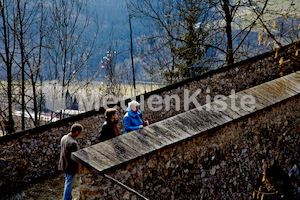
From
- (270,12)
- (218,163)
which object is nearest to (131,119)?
(218,163)

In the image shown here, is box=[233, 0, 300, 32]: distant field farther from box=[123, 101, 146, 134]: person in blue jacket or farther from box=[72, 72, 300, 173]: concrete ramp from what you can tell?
box=[123, 101, 146, 134]: person in blue jacket

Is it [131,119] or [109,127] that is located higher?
[131,119]

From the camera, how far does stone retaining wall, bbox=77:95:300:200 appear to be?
4184 mm

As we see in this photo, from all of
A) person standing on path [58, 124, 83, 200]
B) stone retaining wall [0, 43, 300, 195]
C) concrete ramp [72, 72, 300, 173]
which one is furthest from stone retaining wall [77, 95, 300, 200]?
person standing on path [58, 124, 83, 200]

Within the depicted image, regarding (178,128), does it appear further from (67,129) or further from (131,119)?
(67,129)

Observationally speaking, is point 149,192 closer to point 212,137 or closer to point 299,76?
point 212,137

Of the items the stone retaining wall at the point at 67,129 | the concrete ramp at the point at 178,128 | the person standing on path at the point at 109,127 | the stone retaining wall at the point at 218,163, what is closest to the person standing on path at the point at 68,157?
the person standing on path at the point at 109,127

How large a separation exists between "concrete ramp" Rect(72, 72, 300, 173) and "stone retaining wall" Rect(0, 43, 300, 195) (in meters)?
0.66

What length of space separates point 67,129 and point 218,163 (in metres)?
4.63

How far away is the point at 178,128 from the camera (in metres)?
4.74

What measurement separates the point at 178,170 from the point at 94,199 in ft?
4.53

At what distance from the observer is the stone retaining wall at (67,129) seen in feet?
23.3

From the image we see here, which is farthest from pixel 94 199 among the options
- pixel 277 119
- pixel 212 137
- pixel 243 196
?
pixel 277 119

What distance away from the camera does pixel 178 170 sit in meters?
4.61
